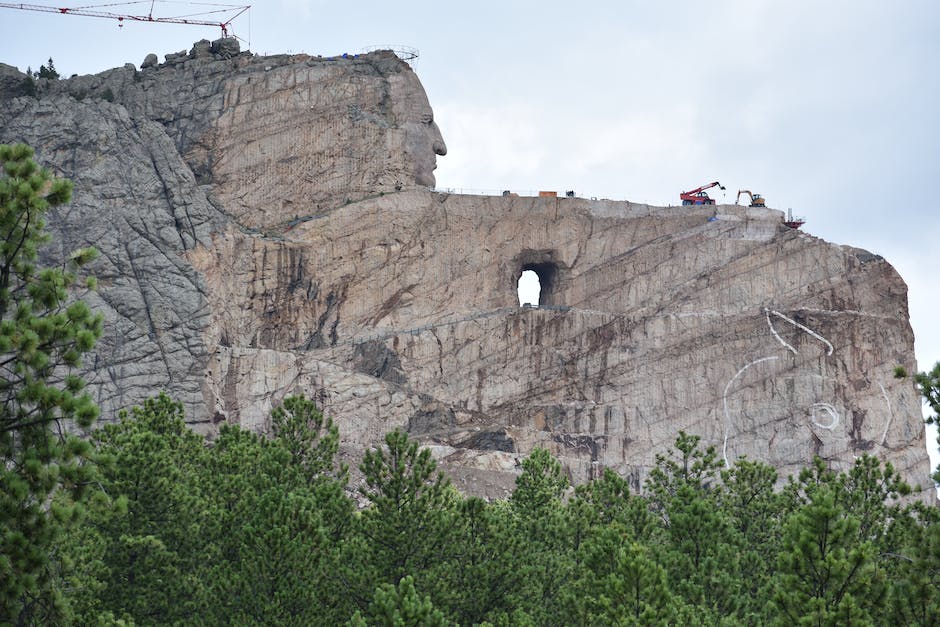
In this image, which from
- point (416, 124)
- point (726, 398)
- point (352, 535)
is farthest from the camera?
point (416, 124)

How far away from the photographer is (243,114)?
74750mm

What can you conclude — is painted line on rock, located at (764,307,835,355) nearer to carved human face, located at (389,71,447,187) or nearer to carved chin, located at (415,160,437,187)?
carved chin, located at (415,160,437,187)

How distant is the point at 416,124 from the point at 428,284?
30.9 feet

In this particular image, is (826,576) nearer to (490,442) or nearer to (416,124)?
(490,442)

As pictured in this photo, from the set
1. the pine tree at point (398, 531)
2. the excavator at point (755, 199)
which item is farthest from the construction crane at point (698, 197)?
the pine tree at point (398, 531)

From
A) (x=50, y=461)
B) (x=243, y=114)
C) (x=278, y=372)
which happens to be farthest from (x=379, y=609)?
(x=243, y=114)

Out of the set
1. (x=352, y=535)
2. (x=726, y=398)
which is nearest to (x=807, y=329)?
(x=726, y=398)

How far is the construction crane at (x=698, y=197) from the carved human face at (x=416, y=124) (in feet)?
48.4

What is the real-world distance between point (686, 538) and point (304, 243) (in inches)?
1555

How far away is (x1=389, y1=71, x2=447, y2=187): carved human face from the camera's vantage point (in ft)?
250

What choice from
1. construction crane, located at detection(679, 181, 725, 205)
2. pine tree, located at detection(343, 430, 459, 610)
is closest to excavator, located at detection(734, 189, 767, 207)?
construction crane, located at detection(679, 181, 725, 205)

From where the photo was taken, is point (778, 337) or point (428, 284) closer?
point (428, 284)

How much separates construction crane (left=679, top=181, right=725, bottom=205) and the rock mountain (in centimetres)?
200

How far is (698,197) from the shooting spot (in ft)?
266
